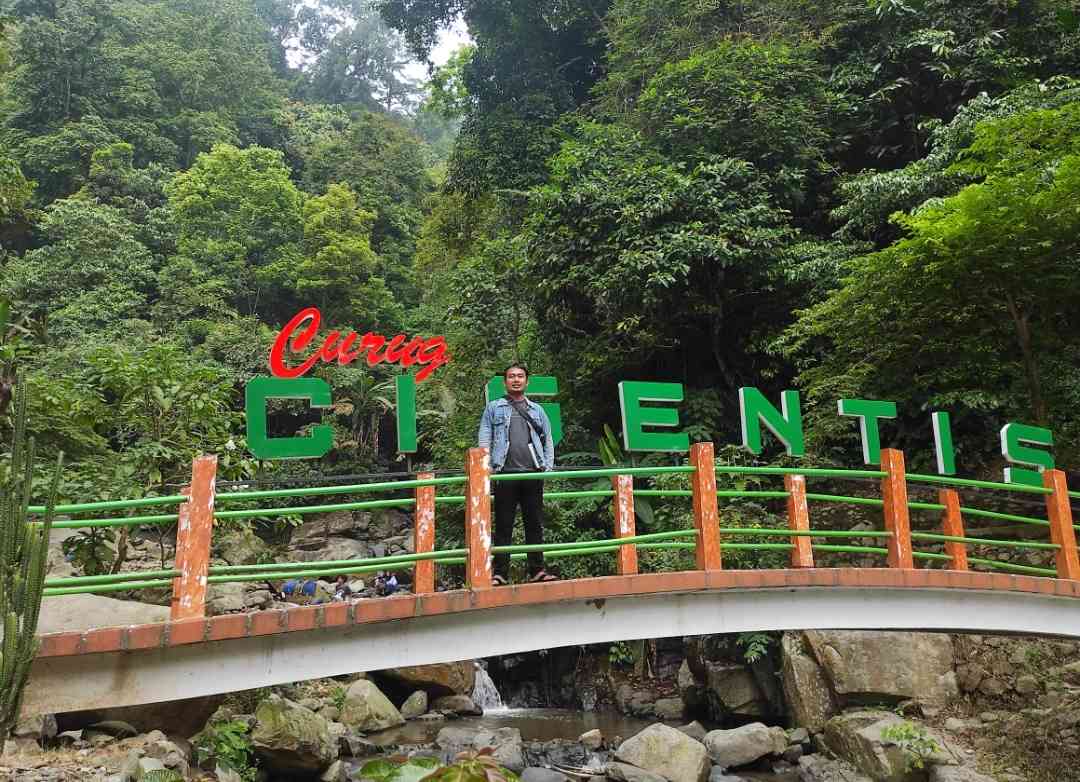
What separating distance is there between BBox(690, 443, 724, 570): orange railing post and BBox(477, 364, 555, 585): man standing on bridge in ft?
3.77

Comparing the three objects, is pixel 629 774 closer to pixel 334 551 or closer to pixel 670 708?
pixel 670 708

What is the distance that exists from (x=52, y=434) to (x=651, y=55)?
14217 mm

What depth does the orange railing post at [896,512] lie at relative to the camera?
6.70m

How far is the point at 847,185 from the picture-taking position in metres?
13.2

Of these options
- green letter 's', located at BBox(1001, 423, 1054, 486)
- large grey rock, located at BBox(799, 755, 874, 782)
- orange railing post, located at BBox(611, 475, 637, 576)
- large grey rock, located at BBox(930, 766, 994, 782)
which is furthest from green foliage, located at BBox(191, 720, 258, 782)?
green letter 's', located at BBox(1001, 423, 1054, 486)

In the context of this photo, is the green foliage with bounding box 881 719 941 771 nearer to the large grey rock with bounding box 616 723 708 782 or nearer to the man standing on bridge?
the large grey rock with bounding box 616 723 708 782

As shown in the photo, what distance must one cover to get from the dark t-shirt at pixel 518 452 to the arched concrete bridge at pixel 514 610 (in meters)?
0.36

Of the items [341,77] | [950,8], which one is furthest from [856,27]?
[341,77]

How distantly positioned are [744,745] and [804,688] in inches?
47.9

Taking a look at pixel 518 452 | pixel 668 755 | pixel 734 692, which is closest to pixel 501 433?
pixel 518 452

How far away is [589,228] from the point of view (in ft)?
47.7

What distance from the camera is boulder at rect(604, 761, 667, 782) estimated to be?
9180mm

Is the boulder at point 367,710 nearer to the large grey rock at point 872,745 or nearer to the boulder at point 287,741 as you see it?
the boulder at point 287,741

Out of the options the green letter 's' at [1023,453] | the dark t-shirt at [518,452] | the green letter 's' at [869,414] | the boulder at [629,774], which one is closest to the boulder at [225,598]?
the boulder at [629,774]
